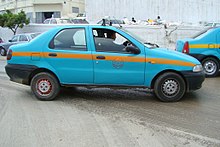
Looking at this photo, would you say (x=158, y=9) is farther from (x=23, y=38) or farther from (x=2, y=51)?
(x=2, y=51)

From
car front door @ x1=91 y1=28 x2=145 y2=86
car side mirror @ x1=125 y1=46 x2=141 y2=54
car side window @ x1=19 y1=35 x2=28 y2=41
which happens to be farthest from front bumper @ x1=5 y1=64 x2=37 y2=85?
car side window @ x1=19 y1=35 x2=28 y2=41

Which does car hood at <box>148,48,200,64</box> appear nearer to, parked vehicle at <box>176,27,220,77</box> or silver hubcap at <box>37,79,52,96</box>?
silver hubcap at <box>37,79,52,96</box>

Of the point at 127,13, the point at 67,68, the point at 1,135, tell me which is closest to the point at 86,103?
the point at 67,68

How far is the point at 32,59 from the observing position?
20.3 feet

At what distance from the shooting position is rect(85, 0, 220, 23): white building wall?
33.9m

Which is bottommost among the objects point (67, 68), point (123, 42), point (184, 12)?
point (67, 68)

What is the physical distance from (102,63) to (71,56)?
68cm

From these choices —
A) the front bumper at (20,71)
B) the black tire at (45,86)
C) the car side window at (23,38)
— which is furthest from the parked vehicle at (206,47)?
the car side window at (23,38)

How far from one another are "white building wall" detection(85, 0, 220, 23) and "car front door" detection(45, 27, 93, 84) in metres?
29.4

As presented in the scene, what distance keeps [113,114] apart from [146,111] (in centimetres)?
67

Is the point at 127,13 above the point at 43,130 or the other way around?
above

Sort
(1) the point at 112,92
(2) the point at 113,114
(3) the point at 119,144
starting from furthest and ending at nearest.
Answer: (1) the point at 112,92 < (2) the point at 113,114 < (3) the point at 119,144

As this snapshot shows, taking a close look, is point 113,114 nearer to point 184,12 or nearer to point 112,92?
point 112,92

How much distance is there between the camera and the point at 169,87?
237 inches
